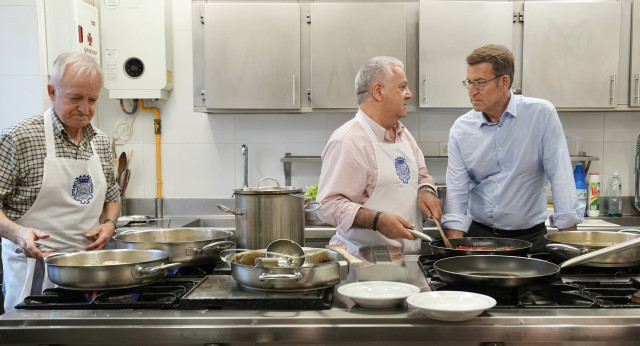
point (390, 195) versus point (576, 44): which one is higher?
point (576, 44)

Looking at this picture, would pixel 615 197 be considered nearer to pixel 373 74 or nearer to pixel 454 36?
pixel 454 36

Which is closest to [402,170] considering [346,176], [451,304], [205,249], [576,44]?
[346,176]

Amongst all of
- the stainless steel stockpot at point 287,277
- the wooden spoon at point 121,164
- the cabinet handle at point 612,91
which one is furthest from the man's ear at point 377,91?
the wooden spoon at point 121,164

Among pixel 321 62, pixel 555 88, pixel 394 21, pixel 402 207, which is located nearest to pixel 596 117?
pixel 555 88

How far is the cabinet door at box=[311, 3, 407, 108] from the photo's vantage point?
368 cm

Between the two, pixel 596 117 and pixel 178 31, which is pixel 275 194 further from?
pixel 596 117

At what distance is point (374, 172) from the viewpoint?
2453mm

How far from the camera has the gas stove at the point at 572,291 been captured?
1389 mm

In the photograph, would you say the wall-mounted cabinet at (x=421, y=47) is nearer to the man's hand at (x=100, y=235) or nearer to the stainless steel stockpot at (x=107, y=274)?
the man's hand at (x=100, y=235)

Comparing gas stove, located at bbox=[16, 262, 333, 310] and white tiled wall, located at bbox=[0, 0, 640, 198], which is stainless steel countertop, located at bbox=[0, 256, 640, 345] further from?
white tiled wall, located at bbox=[0, 0, 640, 198]

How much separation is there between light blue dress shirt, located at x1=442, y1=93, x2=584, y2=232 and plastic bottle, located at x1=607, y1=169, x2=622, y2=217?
1.65m

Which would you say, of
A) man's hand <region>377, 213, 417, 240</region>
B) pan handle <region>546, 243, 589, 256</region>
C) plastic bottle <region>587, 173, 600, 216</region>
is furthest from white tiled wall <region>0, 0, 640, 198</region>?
pan handle <region>546, 243, 589, 256</region>

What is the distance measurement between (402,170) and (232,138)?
1.93 m

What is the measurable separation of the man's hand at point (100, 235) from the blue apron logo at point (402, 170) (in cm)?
119
